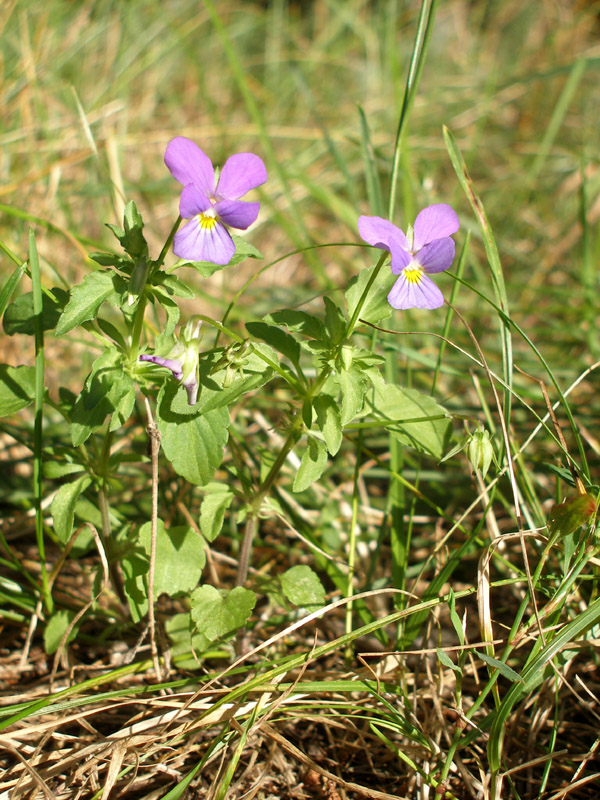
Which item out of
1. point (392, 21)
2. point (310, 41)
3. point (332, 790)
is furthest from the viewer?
point (310, 41)

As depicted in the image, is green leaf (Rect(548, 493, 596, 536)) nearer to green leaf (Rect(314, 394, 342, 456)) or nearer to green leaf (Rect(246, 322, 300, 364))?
green leaf (Rect(314, 394, 342, 456))

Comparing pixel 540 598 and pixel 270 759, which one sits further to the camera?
pixel 540 598

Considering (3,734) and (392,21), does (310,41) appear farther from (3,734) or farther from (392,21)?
(3,734)

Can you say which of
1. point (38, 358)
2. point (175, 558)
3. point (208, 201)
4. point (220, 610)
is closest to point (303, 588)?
point (220, 610)

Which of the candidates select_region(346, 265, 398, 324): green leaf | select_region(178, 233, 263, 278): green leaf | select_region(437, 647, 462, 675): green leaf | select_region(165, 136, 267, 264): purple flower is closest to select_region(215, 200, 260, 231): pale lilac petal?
select_region(165, 136, 267, 264): purple flower

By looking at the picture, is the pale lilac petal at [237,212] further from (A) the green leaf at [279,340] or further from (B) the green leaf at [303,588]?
(B) the green leaf at [303,588]

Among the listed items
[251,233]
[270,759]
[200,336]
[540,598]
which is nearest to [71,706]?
[270,759]

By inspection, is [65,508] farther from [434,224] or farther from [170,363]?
[434,224]
